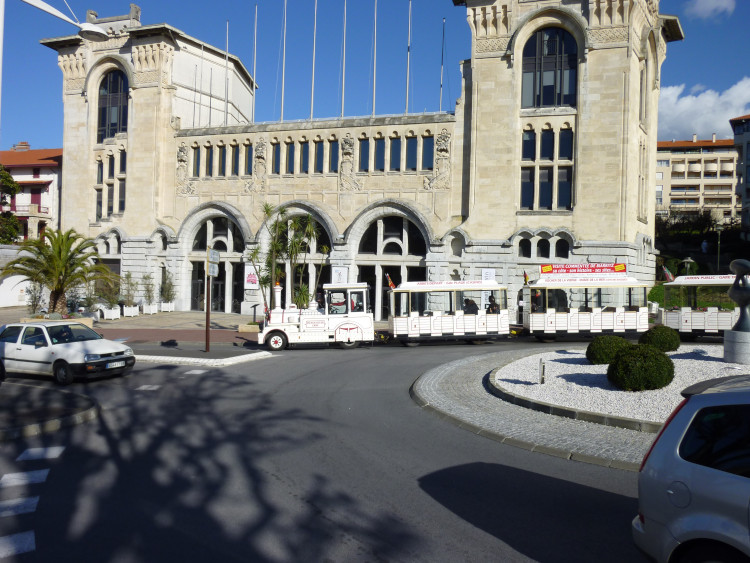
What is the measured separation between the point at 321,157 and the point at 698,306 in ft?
75.1

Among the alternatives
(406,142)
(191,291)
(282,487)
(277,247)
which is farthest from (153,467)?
(191,291)

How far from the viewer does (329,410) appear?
38.4 ft

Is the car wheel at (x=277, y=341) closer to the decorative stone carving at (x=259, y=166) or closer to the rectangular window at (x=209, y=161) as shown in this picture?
the decorative stone carving at (x=259, y=166)

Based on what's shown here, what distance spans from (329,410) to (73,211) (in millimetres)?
37852

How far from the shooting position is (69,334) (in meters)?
15.6

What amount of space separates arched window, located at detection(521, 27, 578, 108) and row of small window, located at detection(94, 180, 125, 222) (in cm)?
2707

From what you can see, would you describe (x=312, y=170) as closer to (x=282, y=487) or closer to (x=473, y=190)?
(x=473, y=190)

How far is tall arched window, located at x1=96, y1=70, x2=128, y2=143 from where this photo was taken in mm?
41753

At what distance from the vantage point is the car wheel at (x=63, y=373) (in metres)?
14.6

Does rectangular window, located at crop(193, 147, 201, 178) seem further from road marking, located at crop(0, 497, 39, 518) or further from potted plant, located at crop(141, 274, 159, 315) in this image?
road marking, located at crop(0, 497, 39, 518)

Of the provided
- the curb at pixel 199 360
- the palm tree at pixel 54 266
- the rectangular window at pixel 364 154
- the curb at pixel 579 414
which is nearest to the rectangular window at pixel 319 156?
the rectangular window at pixel 364 154

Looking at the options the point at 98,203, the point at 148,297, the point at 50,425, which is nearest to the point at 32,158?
the point at 98,203

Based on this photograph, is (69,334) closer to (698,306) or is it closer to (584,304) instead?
(584,304)

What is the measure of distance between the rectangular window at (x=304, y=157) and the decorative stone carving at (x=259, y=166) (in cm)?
236
